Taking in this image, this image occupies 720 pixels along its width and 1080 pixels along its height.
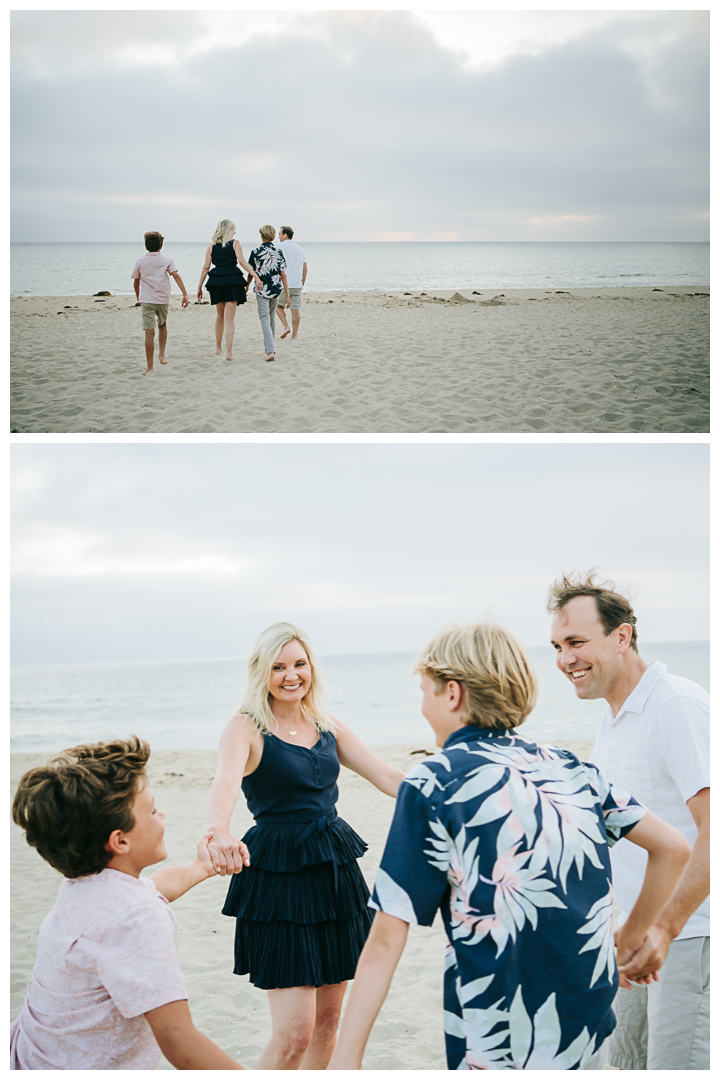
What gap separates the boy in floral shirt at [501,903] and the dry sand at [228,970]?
182cm

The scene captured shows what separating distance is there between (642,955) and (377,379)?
24.4ft

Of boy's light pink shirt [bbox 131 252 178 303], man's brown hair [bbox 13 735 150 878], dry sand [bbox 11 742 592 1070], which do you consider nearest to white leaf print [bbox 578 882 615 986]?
man's brown hair [bbox 13 735 150 878]

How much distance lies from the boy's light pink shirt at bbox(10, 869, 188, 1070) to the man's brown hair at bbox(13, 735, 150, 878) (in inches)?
2.6

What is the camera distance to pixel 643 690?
2414mm

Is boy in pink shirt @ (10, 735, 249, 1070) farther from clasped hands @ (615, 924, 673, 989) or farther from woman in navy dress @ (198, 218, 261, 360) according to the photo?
woman in navy dress @ (198, 218, 261, 360)

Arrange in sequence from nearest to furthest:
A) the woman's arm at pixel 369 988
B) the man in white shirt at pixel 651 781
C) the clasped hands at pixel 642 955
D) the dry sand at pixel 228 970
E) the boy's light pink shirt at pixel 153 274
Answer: the woman's arm at pixel 369 988, the clasped hands at pixel 642 955, the man in white shirt at pixel 651 781, the dry sand at pixel 228 970, the boy's light pink shirt at pixel 153 274

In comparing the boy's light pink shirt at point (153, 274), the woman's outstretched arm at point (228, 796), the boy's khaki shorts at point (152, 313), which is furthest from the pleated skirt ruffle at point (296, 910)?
the boy's khaki shorts at point (152, 313)

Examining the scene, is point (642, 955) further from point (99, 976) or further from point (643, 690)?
point (99, 976)

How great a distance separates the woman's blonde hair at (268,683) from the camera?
2467 millimetres

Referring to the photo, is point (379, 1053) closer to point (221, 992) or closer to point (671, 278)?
point (221, 992)

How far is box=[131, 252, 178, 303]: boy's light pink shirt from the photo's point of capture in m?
7.33

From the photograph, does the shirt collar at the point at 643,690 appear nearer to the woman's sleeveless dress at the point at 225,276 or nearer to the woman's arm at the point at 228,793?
the woman's arm at the point at 228,793

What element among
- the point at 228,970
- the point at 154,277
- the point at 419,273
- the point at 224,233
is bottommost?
the point at 228,970

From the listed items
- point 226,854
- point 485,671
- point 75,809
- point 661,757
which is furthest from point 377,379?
point 75,809
